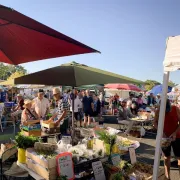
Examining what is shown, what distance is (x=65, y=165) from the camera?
2.82 metres

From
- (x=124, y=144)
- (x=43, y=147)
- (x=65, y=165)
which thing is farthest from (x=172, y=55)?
(x=124, y=144)

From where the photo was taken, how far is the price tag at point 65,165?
2781 millimetres

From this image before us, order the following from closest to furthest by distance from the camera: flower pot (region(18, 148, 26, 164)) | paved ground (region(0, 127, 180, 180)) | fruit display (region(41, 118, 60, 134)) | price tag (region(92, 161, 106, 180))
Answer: price tag (region(92, 161, 106, 180)) → flower pot (region(18, 148, 26, 164)) → fruit display (region(41, 118, 60, 134)) → paved ground (region(0, 127, 180, 180))

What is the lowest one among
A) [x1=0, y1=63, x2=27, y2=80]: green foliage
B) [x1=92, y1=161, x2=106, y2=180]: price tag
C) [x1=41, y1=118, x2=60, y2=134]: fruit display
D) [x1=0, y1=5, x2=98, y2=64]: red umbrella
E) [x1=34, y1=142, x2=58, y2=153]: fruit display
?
[x1=92, y1=161, x2=106, y2=180]: price tag

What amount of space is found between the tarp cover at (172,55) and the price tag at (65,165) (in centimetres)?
180

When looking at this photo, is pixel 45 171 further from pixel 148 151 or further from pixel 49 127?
pixel 148 151

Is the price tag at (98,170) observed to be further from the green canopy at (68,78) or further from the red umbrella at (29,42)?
the red umbrella at (29,42)

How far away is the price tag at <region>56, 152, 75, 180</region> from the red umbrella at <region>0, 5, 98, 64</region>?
1.47 m

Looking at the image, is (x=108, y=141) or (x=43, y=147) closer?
(x=43, y=147)

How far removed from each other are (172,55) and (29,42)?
1782 mm

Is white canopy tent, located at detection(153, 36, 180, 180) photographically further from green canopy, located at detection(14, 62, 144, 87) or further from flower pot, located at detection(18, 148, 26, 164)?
flower pot, located at detection(18, 148, 26, 164)

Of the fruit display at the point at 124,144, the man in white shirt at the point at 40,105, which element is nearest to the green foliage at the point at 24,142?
the fruit display at the point at 124,144

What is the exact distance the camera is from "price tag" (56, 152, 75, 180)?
2.78 metres

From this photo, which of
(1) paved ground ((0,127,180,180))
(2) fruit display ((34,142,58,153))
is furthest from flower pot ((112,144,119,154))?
(1) paved ground ((0,127,180,180))
